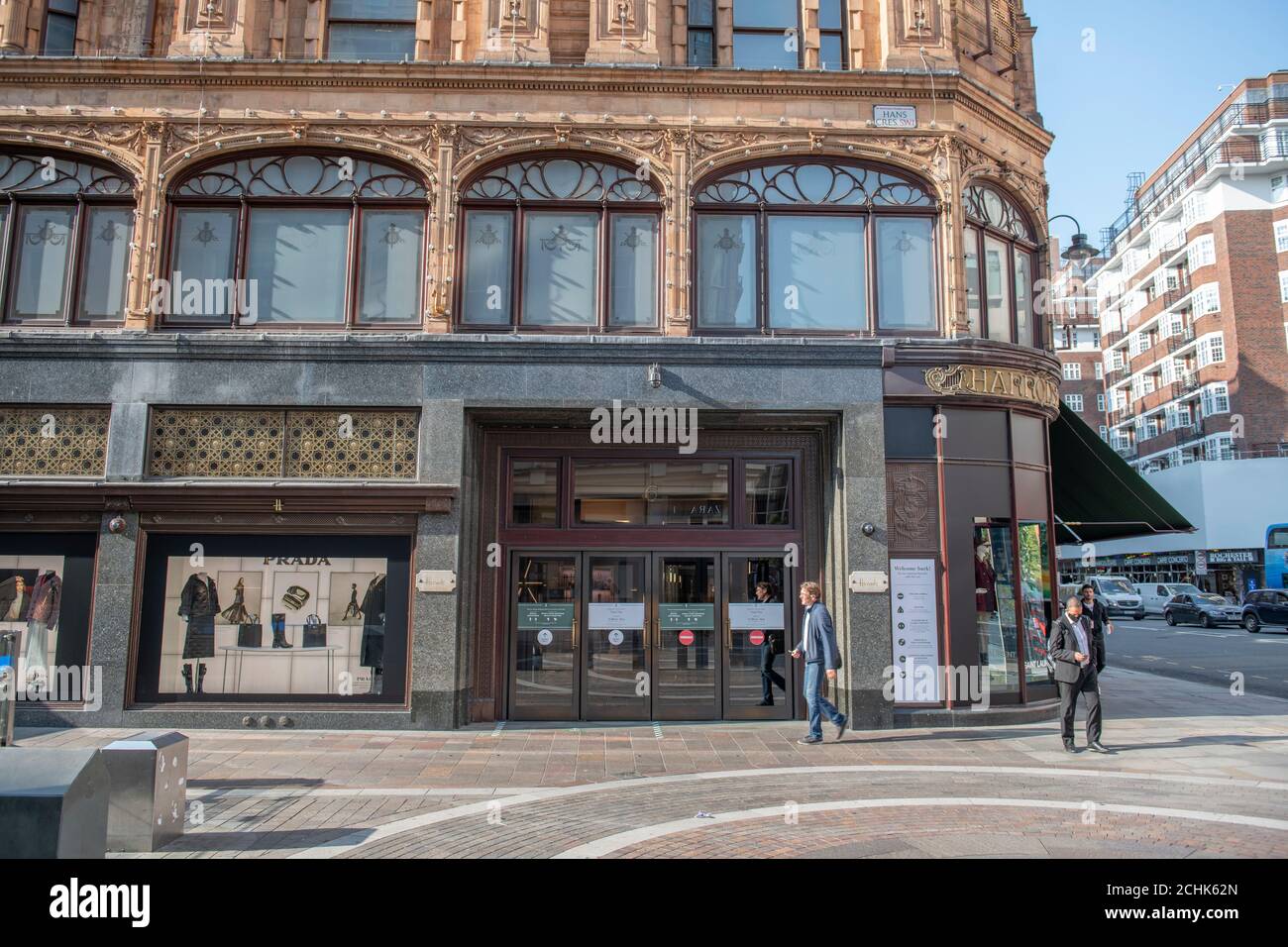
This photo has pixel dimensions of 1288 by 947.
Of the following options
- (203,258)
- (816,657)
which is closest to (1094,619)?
(816,657)

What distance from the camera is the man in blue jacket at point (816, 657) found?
11.2m

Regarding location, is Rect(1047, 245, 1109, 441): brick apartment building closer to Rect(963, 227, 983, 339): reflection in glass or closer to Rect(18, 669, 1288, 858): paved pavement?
Rect(963, 227, 983, 339): reflection in glass

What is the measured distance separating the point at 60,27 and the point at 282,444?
754cm

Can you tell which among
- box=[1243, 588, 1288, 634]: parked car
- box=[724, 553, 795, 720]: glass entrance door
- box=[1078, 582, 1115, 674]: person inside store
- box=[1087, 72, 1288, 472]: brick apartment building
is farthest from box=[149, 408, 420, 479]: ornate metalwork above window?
box=[1087, 72, 1288, 472]: brick apartment building

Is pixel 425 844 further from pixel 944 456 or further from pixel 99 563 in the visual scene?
pixel 944 456

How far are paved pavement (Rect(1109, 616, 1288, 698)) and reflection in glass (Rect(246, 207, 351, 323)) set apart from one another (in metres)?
16.6

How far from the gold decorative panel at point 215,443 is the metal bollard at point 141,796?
5.99 meters

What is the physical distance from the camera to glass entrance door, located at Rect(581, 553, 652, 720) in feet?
41.1

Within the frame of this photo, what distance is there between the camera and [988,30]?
14508 millimetres

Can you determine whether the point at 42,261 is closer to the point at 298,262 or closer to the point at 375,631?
the point at 298,262

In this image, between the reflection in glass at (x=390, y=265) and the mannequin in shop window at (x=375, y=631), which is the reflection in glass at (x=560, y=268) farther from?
the mannequin in shop window at (x=375, y=631)

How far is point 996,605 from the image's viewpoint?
12.8m
